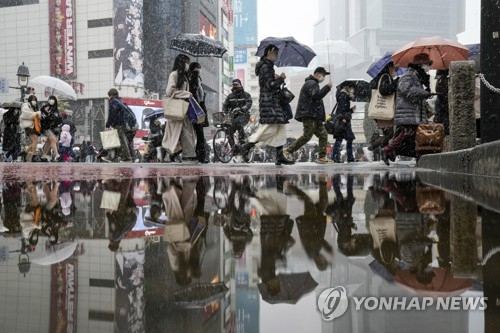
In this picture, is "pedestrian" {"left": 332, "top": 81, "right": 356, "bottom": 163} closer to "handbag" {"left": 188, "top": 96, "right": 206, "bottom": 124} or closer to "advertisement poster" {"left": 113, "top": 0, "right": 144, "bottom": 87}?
"handbag" {"left": 188, "top": 96, "right": 206, "bottom": 124}

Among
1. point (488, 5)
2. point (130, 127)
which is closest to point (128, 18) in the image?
point (130, 127)

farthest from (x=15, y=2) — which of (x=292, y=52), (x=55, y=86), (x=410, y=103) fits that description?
(x=410, y=103)

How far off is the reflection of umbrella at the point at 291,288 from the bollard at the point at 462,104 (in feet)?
16.2

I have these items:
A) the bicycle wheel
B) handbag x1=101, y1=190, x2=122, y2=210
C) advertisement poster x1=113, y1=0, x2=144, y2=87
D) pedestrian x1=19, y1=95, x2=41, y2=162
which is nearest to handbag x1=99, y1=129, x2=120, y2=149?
pedestrian x1=19, y1=95, x2=41, y2=162

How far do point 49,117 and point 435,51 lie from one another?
8.74 m

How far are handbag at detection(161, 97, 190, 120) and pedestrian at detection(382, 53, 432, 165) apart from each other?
10.7 feet

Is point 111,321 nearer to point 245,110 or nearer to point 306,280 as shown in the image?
point 306,280

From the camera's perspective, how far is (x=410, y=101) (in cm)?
730

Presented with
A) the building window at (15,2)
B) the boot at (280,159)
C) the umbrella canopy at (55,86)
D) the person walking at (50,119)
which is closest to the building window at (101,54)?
the building window at (15,2)

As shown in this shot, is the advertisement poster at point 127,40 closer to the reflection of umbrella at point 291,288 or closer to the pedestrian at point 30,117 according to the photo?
the pedestrian at point 30,117

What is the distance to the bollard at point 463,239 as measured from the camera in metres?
1.00

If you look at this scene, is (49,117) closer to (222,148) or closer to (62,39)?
(222,148)

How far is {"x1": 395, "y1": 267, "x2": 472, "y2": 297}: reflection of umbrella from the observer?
834 mm

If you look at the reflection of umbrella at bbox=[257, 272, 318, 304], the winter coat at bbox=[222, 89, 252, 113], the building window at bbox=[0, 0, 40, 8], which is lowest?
the reflection of umbrella at bbox=[257, 272, 318, 304]
